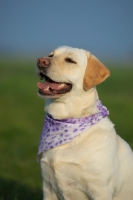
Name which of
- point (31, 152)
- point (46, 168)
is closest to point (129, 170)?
point (46, 168)

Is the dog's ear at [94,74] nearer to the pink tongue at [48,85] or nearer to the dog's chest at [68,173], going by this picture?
the pink tongue at [48,85]

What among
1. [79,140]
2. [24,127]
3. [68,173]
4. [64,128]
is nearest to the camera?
[68,173]

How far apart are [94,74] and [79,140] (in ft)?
2.23

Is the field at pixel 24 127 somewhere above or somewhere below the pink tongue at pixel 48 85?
below

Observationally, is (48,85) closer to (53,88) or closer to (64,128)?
(53,88)

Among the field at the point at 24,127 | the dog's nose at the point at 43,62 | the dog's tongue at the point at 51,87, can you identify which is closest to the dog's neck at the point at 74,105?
the dog's tongue at the point at 51,87

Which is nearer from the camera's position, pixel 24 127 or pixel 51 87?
pixel 51 87

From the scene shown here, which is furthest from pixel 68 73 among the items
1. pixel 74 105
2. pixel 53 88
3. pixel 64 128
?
pixel 64 128

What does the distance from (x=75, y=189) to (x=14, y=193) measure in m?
1.89

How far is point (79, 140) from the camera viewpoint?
5789 millimetres

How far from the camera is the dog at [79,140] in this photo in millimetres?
5648

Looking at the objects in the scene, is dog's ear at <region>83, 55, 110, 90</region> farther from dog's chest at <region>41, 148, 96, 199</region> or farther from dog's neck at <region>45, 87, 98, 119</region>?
dog's chest at <region>41, 148, 96, 199</region>

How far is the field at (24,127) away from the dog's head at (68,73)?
4.23ft

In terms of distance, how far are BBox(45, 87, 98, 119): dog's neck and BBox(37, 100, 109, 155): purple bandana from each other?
0.06 metres
